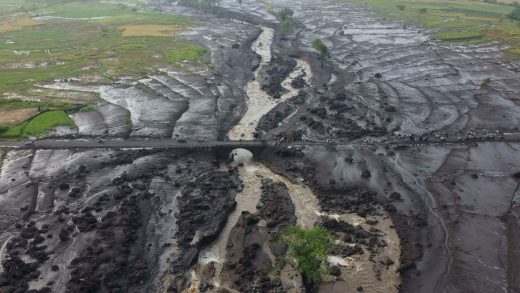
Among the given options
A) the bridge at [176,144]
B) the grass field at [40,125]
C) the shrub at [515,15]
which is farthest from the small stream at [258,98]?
the shrub at [515,15]

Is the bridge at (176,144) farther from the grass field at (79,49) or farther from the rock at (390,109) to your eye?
the rock at (390,109)

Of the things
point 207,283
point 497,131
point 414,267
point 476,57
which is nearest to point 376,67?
point 476,57

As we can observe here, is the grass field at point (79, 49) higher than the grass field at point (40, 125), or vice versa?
the grass field at point (40, 125)

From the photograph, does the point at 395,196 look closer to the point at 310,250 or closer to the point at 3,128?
the point at 310,250

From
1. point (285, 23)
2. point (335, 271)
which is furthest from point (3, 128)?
point (285, 23)

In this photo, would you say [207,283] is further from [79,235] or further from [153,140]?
[153,140]

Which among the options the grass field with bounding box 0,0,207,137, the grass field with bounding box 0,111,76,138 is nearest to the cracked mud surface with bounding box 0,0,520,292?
the grass field with bounding box 0,111,76,138

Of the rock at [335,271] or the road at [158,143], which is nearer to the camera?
the rock at [335,271]
